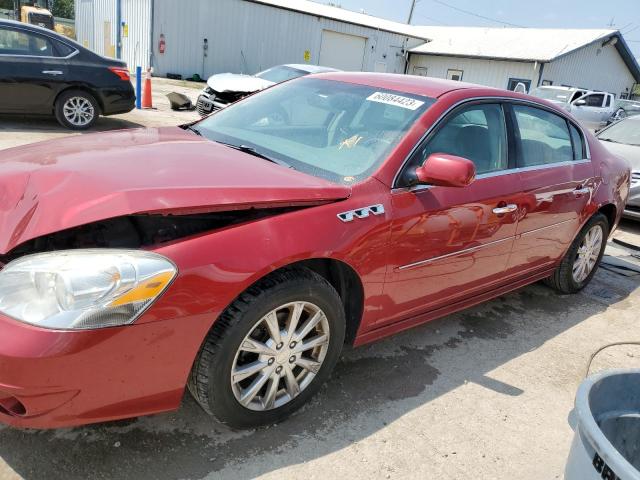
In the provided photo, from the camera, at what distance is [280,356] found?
246 cm

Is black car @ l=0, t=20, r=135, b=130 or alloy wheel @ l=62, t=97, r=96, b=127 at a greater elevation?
black car @ l=0, t=20, r=135, b=130

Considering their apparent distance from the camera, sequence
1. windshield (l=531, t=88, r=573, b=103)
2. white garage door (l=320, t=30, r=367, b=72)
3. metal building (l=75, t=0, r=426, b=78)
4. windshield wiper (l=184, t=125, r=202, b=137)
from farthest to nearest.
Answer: white garage door (l=320, t=30, r=367, b=72)
metal building (l=75, t=0, r=426, b=78)
windshield (l=531, t=88, r=573, b=103)
windshield wiper (l=184, t=125, r=202, b=137)

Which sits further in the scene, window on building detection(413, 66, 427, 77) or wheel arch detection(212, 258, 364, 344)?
window on building detection(413, 66, 427, 77)

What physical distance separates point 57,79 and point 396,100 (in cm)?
709

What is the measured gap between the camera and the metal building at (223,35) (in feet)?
76.2

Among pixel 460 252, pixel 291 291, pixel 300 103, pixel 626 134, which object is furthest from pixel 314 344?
pixel 626 134

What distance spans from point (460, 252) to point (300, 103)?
53.4 inches

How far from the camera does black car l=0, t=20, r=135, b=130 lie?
805cm

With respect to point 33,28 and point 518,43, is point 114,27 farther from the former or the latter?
point 518,43

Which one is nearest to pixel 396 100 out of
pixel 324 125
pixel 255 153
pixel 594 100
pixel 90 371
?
pixel 324 125

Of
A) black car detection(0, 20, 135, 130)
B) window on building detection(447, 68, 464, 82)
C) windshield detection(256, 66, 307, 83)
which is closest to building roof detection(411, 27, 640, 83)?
window on building detection(447, 68, 464, 82)

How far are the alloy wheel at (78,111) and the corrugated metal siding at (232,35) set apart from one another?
15426 mm

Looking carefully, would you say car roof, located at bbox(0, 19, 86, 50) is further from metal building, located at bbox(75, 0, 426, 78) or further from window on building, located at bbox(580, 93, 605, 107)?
window on building, located at bbox(580, 93, 605, 107)

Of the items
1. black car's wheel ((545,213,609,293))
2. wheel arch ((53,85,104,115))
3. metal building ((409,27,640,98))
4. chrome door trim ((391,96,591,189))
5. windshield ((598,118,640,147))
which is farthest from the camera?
metal building ((409,27,640,98))
